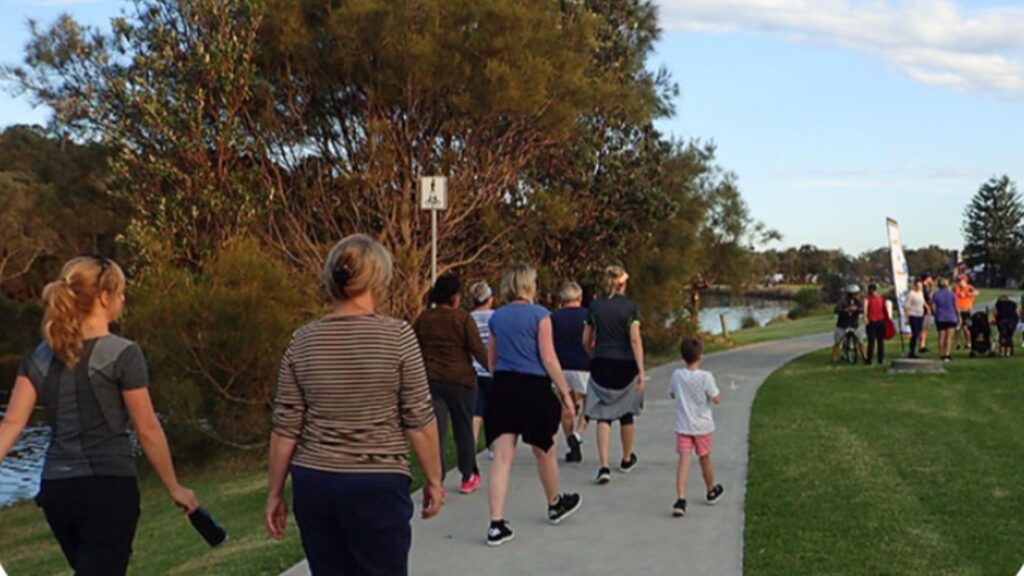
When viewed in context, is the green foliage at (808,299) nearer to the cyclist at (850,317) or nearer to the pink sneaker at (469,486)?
the cyclist at (850,317)

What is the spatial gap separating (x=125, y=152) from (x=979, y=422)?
538 inches

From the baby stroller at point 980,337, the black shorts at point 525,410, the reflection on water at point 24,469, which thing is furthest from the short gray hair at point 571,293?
the baby stroller at point 980,337

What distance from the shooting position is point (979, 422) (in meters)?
13.3

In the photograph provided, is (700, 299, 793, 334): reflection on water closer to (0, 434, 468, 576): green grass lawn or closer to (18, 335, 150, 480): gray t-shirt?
(0, 434, 468, 576): green grass lawn

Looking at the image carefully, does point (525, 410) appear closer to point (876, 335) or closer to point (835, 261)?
point (876, 335)

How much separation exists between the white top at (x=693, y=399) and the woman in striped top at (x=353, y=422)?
414 cm

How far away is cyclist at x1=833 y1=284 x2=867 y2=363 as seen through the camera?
2170 centimetres

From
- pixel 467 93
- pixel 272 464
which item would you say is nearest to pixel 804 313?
pixel 467 93


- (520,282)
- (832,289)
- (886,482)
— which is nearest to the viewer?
(520,282)

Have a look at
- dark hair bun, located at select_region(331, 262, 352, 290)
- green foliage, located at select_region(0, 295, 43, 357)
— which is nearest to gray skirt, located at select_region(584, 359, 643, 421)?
dark hair bun, located at select_region(331, 262, 352, 290)

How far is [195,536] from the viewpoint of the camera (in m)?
10.3

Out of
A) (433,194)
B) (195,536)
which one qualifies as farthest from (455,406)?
(433,194)

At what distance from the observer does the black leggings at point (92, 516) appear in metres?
4.44

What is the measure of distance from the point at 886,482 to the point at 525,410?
362cm
